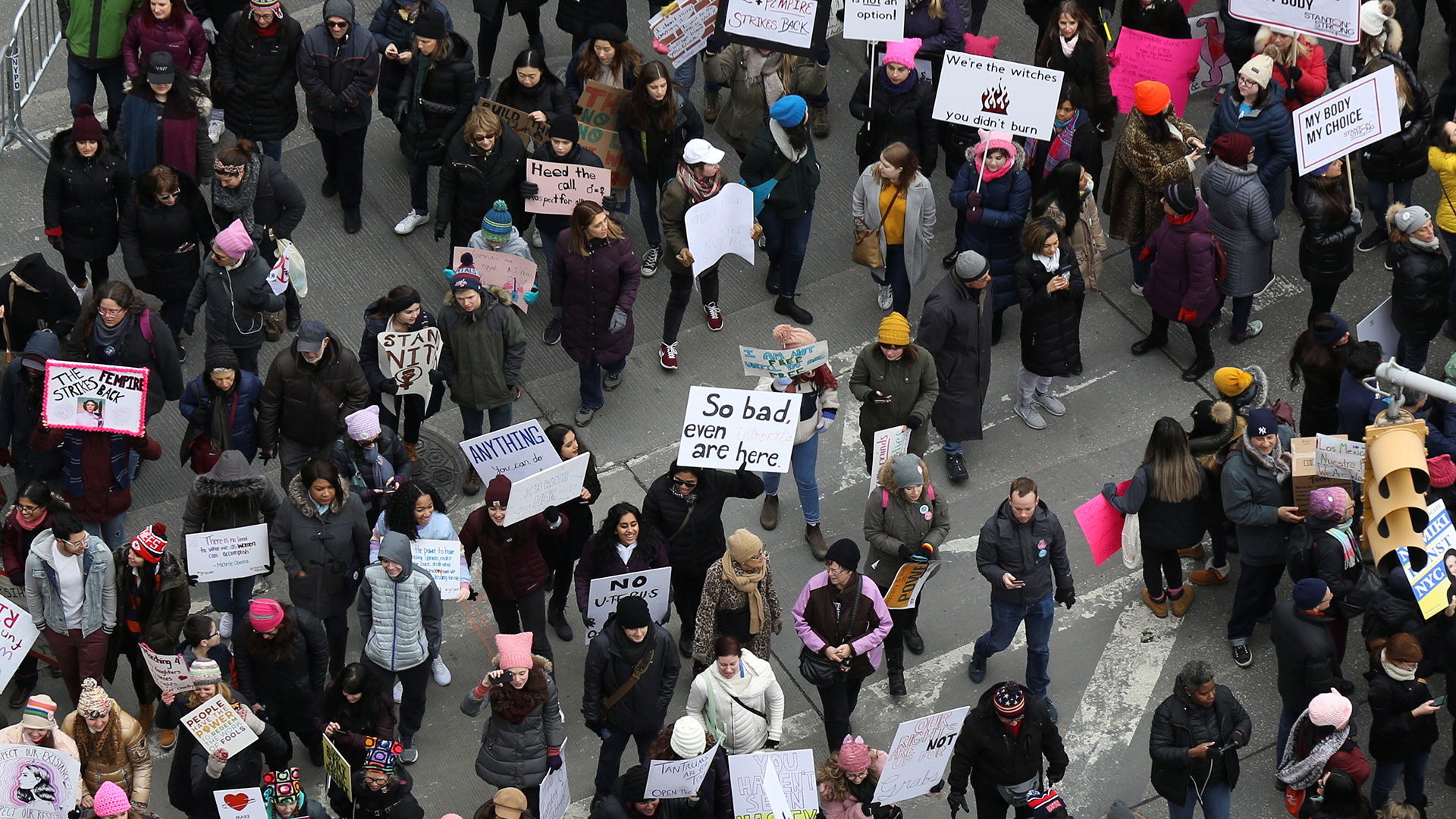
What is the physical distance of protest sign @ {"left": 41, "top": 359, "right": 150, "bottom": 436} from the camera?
13539mm

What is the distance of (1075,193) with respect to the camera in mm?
15312

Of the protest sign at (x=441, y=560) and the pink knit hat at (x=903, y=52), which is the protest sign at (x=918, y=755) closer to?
the protest sign at (x=441, y=560)

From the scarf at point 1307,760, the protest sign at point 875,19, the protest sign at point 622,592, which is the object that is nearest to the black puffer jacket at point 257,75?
the protest sign at point 875,19

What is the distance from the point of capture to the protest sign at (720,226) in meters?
15.2

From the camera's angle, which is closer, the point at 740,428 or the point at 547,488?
the point at 547,488

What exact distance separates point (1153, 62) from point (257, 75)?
23.2 feet

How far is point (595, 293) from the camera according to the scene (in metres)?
14.9

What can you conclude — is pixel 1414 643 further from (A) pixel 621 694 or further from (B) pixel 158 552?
(B) pixel 158 552

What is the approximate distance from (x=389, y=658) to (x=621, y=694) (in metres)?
1.45

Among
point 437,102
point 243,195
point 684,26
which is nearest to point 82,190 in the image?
point 243,195

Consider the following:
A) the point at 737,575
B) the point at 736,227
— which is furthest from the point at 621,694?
the point at 736,227

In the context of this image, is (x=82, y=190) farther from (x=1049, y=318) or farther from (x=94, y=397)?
(x=1049, y=318)

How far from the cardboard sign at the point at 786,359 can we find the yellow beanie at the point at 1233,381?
2.09 metres

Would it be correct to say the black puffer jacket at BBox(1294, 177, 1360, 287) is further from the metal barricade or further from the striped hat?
the metal barricade
